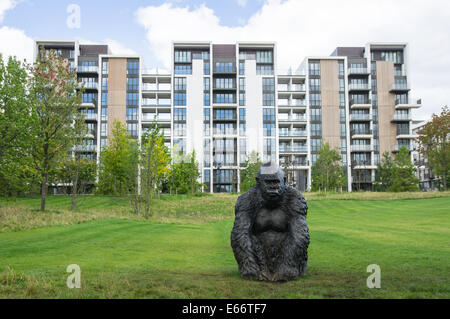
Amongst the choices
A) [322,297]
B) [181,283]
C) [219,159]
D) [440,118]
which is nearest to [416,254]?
[322,297]

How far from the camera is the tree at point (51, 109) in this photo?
28828mm

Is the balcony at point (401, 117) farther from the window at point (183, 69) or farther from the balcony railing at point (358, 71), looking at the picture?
the window at point (183, 69)

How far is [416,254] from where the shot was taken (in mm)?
10180

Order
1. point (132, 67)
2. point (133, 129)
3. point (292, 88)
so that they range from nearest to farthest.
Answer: point (133, 129)
point (132, 67)
point (292, 88)

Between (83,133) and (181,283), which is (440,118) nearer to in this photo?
(83,133)

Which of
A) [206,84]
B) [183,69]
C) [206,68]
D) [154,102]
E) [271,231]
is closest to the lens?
[271,231]

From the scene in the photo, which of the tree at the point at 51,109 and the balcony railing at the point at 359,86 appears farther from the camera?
the balcony railing at the point at 359,86

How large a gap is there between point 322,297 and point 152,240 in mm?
9891

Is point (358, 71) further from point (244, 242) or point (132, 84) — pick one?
point (244, 242)

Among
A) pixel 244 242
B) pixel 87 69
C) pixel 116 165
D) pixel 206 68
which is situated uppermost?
pixel 206 68

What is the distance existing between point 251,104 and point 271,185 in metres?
77.9

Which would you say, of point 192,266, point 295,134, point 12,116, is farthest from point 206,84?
point 192,266

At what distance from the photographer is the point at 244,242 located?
7.46 meters

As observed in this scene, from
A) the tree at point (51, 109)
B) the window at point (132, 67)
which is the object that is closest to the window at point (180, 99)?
the window at point (132, 67)
